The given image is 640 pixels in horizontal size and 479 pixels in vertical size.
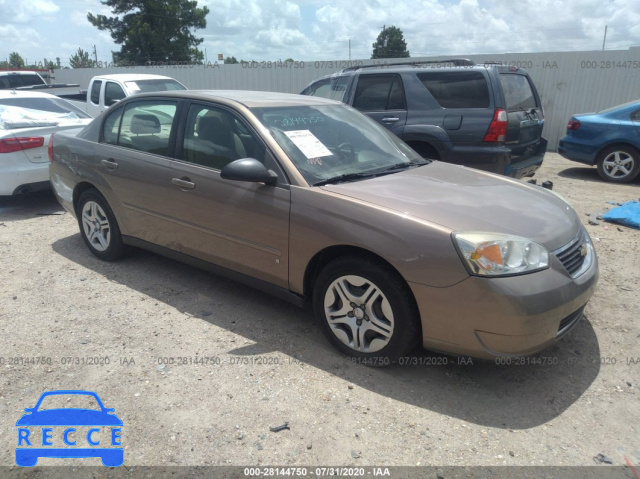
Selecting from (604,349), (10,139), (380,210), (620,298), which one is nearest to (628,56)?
(620,298)

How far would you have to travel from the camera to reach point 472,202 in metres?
3.21

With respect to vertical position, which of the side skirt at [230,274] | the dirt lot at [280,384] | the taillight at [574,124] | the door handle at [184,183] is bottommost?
the dirt lot at [280,384]

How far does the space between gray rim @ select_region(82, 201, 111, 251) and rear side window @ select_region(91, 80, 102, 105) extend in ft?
23.1

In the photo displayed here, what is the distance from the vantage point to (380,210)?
2992mm

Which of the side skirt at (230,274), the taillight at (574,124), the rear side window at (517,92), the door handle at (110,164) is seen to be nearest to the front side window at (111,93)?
the door handle at (110,164)

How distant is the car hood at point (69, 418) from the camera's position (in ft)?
8.94

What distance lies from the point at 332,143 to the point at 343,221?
92 centimetres

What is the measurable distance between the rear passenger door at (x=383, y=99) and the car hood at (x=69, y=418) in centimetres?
Result: 502

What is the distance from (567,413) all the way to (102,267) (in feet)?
13.5

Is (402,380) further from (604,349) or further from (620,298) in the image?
(620,298)

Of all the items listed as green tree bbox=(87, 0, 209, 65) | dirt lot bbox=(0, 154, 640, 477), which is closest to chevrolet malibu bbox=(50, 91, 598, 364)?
dirt lot bbox=(0, 154, 640, 477)

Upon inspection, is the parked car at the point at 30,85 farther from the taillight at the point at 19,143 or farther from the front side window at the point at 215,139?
the front side window at the point at 215,139

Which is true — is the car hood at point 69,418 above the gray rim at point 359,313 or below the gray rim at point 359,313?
below

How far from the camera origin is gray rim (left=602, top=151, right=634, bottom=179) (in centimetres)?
857
